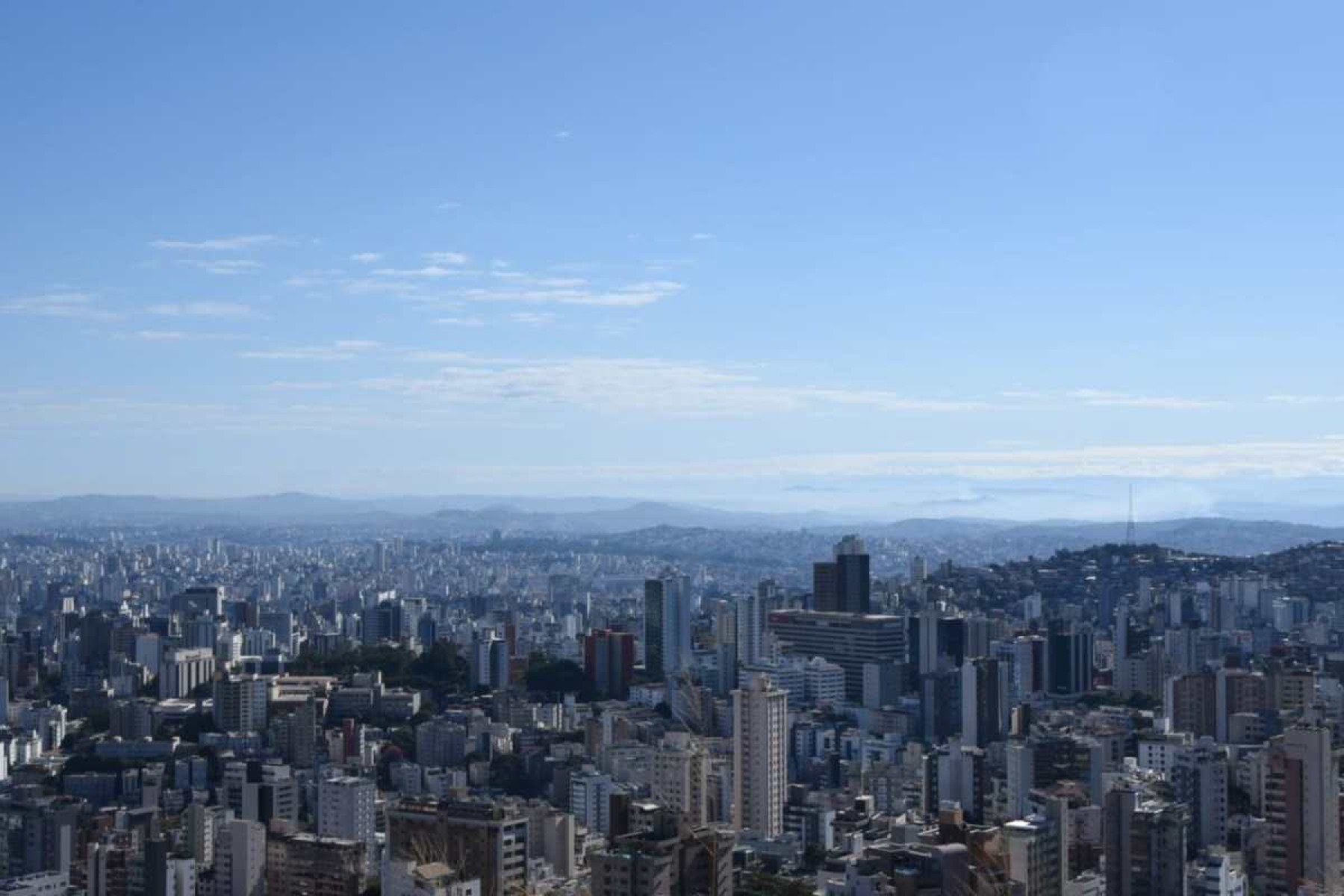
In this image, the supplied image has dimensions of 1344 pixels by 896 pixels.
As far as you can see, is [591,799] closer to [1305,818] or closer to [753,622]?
[1305,818]

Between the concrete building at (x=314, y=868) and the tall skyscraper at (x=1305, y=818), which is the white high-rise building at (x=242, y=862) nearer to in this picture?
the concrete building at (x=314, y=868)

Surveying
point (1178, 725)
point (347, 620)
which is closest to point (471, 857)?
point (1178, 725)

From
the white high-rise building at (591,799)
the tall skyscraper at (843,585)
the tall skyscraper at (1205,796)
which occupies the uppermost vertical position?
the tall skyscraper at (843,585)

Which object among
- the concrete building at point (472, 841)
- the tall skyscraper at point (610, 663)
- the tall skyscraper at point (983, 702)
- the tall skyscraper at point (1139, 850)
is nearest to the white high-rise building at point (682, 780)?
the concrete building at point (472, 841)

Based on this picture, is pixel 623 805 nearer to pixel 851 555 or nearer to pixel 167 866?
pixel 167 866

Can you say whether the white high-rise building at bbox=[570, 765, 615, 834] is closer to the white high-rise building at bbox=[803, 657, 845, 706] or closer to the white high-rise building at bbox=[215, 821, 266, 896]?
the white high-rise building at bbox=[215, 821, 266, 896]

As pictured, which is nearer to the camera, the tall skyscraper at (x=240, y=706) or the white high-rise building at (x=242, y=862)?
the white high-rise building at (x=242, y=862)

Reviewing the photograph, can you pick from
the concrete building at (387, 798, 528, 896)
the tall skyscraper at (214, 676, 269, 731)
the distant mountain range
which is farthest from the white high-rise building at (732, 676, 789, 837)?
the distant mountain range
